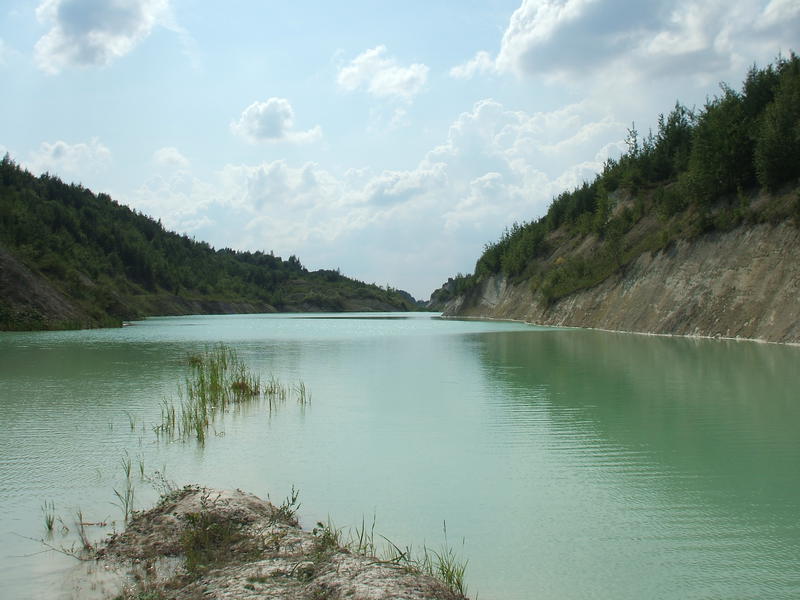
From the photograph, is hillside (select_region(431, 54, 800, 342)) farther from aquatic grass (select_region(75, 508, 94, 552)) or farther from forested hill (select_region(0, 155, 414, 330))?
forested hill (select_region(0, 155, 414, 330))

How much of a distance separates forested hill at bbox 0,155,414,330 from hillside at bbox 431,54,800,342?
46.1 meters

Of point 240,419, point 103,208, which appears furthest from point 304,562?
point 103,208

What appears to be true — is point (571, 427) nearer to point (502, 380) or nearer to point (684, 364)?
point (502, 380)

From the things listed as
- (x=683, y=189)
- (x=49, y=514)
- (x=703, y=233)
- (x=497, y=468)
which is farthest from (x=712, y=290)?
(x=49, y=514)

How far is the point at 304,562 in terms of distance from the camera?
18.5ft

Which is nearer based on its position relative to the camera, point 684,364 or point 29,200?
point 684,364

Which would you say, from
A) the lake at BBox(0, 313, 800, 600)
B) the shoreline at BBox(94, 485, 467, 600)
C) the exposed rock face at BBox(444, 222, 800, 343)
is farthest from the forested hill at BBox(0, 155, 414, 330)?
the shoreline at BBox(94, 485, 467, 600)

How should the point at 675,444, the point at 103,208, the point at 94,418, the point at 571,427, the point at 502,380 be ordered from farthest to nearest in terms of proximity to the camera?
the point at 103,208 → the point at 502,380 → the point at 94,418 → the point at 571,427 → the point at 675,444

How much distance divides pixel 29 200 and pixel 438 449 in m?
134

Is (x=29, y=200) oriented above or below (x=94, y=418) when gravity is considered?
above

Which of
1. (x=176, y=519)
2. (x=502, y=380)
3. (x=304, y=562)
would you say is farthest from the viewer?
(x=502, y=380)

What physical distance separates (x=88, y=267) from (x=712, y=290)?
313ft

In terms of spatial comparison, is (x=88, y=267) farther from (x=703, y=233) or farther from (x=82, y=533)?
(x=82, y=533)

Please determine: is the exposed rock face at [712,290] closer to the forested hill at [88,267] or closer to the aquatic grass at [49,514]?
the aquatic grass at [49,514]
